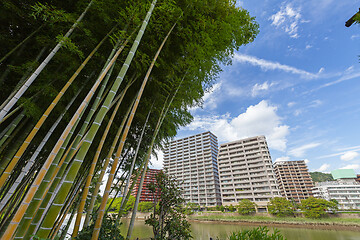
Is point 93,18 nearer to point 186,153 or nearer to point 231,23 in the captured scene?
point 231,23

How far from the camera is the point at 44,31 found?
8.21 ft

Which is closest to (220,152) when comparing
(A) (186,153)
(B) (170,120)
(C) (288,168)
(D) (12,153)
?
(A) (186,153)

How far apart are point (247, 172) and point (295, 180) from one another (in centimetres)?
1694

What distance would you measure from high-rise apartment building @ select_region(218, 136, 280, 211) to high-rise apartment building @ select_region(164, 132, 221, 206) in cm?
341

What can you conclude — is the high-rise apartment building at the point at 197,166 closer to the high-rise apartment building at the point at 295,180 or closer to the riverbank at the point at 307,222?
the riverbank at the point at 307,222

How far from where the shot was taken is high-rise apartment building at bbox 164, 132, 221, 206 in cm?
3572

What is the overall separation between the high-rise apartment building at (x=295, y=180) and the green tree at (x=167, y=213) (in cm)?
4392

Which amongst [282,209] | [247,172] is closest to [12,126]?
[282,209]

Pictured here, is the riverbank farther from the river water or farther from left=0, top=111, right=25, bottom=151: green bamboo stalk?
left=0, top=111, right=25, bottom=151: green bamboo stalk

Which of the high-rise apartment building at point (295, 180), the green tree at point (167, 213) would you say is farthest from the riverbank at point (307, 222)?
the high-rise apartment building at point (295, 180)

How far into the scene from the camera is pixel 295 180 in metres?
37.4

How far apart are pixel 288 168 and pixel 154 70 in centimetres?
4889

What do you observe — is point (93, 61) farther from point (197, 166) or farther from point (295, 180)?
point (295, 180)

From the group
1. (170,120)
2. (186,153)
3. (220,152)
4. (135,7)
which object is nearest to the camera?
(135,7)
